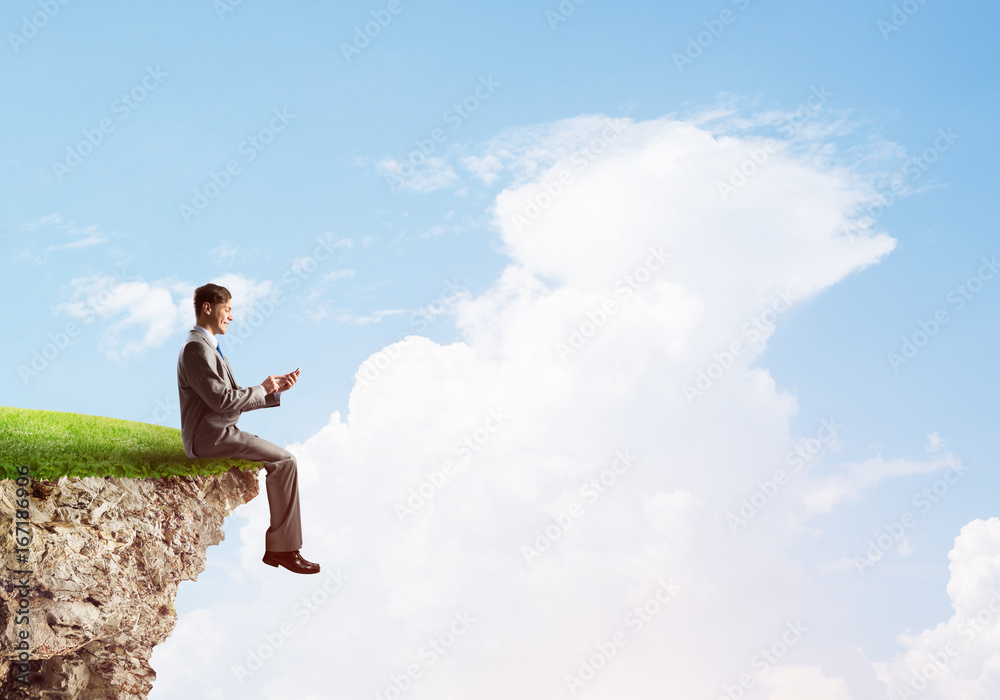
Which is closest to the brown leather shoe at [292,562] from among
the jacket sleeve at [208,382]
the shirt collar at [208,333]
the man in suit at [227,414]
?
the man in suit at [227,414]

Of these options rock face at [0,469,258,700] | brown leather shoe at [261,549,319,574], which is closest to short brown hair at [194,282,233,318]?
rock face at [0,469,258,700]

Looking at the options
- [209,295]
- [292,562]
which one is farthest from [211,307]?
[292,562]

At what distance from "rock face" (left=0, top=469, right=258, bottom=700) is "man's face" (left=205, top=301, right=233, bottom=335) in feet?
5.81

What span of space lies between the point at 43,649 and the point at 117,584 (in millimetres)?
805

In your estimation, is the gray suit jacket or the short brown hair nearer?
the gray suit jacket

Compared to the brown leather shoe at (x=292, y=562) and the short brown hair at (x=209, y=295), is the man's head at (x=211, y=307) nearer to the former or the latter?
the short brown hair at (x=209, y=295)

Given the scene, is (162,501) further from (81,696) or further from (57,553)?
(81,696)

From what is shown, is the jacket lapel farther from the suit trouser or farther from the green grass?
the green grass

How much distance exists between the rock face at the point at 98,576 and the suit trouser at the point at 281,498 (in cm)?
89

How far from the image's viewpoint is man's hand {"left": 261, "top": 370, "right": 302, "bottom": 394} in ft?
25.5

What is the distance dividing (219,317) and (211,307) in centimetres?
12

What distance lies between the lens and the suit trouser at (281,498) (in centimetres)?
802

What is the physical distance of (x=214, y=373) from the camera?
7.49 meters

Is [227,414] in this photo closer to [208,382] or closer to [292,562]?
[208,382]
